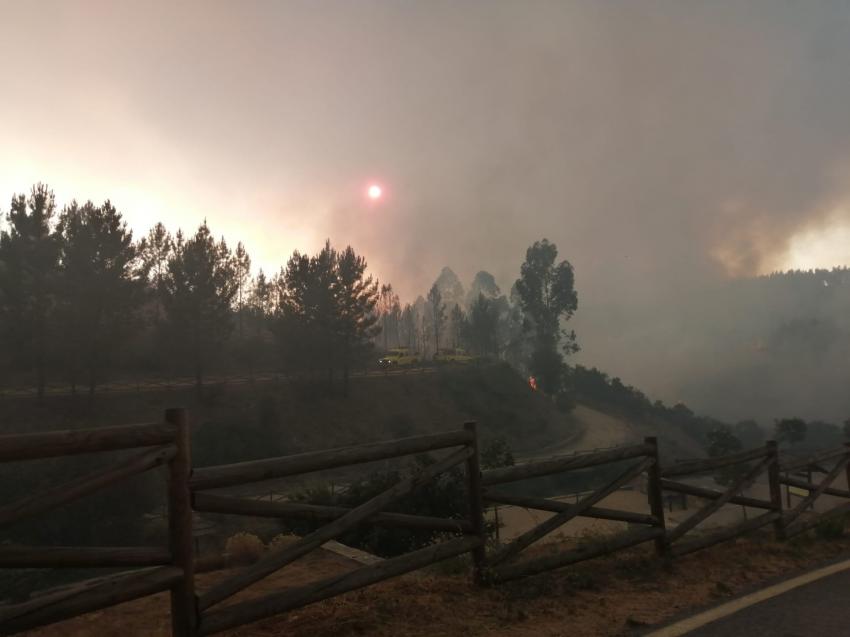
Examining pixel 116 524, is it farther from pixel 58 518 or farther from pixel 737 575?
pixel 737 575

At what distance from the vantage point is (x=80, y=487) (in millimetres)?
3516

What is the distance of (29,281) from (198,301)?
1138 centimetres

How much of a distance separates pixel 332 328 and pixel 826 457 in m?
45.2

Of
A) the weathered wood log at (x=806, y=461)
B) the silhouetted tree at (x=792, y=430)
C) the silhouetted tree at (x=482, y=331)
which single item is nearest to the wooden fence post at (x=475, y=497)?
the weathered wood log at (x=806, y=461)

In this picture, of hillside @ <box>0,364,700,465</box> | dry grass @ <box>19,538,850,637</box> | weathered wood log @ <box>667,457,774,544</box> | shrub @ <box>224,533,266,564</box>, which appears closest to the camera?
dry grass @ <box>19,538,850,637</box>

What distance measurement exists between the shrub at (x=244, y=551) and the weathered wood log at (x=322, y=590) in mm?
3700

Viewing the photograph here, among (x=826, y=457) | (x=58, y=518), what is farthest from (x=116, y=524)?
(x=826, y=457)

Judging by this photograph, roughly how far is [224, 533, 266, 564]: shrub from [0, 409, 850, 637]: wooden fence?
0.74 m

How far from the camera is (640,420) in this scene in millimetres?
78938

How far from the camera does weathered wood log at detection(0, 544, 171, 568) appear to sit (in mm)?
3268

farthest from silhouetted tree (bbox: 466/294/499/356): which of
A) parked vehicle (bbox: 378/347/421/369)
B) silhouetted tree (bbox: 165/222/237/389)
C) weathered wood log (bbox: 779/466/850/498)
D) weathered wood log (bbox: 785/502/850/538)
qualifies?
weathered wood log (bbox: 785/502/850/538)

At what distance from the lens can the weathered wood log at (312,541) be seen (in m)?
4.17

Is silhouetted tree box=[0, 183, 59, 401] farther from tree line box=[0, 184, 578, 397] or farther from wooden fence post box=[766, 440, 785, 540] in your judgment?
wooden fence post box=[766, 440, 785, 540]

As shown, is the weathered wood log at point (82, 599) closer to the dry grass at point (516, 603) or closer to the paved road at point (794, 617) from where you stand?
the dry grass at point (516, 603)
